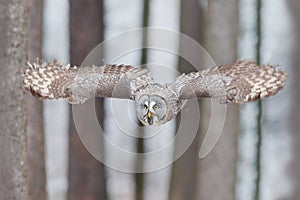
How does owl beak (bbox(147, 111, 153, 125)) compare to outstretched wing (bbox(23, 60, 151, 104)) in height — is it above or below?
below

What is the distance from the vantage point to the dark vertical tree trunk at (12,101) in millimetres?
996

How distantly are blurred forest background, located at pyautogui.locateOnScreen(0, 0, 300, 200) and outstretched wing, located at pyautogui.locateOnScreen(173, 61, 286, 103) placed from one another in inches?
8.8

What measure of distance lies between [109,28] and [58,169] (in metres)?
0.25

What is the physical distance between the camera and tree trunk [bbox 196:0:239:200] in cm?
106

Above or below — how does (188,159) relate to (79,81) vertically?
below

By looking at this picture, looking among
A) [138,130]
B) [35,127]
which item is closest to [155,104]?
[138,130]

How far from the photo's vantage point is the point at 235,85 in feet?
2.44

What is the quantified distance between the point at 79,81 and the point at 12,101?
27 cm

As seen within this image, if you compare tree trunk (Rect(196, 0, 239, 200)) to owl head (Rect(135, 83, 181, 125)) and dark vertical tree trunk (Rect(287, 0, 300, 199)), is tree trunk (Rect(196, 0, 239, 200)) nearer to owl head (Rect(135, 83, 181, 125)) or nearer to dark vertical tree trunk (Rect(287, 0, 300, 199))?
dark vertical tree trunk (Rect(287, 0, 300, 199))

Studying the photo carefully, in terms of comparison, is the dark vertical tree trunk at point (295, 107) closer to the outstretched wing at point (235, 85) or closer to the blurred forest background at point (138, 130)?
the blurred forest background at point (138, 130)

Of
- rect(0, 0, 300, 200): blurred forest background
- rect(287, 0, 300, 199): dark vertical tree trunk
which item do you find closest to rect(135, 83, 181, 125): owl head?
rect(0, 0, 300, 200): blurred forest background

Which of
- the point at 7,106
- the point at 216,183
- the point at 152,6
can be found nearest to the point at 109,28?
the point at 152,6

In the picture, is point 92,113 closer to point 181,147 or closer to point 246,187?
point 181,147

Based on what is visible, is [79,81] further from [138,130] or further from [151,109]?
[138,130]
